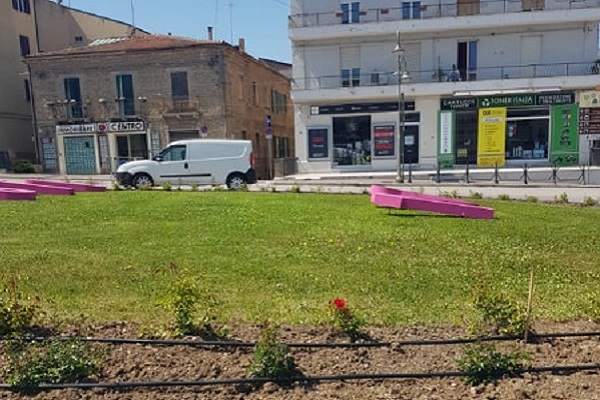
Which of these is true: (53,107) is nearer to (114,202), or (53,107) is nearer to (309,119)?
(309,119)

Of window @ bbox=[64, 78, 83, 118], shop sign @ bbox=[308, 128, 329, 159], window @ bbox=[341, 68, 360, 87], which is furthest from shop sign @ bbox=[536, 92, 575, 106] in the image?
window @ bbox=[64, 78, 83, 118]

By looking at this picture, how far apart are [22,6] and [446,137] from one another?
31.6 metres

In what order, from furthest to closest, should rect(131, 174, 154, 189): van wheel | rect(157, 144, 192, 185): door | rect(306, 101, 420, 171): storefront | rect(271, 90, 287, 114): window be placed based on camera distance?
1. rect(271, 90, 287, 114): window
2. rect(306, 101, 420, 171): storefront
3. rect(157, 144, 192, 185): door
4. rect(131, 174, 154, 189): van wheel

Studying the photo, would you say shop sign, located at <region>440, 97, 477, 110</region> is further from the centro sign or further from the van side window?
the centro sign

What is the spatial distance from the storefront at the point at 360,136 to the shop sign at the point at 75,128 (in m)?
13.7

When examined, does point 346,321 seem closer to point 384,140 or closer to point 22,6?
point 384,140

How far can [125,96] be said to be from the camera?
30.7m

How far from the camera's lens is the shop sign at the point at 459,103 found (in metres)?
27.1

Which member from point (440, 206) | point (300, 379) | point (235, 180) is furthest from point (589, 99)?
point (300, 379)

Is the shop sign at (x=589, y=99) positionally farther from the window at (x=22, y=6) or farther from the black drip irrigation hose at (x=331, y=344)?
the window at (x=22, y=6)

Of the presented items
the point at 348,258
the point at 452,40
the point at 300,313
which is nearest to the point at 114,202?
the point at 348,258

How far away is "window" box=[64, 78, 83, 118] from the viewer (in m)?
31.1

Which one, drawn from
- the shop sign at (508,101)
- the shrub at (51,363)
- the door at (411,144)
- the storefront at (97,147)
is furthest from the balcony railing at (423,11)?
the shrub at (51,363)

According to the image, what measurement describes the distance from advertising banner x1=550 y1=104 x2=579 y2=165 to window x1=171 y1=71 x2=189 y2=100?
67.8 ft
